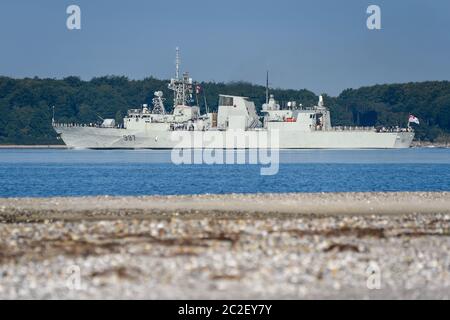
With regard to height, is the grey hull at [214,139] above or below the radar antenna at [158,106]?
below

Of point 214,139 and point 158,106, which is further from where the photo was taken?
point 158,106

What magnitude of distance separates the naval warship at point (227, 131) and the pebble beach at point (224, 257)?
119 meters

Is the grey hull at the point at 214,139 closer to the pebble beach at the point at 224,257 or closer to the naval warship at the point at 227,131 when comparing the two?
the naval warship at the point at 227,131

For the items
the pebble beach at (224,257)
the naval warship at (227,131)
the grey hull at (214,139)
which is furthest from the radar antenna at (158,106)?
→ the pebble beach at (224,257)

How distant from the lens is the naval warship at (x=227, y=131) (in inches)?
5817

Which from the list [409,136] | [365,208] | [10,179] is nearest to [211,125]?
[409,136]

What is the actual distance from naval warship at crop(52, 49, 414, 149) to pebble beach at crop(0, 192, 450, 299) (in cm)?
11873

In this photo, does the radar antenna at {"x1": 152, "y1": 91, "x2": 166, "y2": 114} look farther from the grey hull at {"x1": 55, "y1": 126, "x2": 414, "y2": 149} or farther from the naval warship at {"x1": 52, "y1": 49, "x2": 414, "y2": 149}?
the grey hull at {"x1": 55, "y1": 126, "x2": 414, "y2": 149}

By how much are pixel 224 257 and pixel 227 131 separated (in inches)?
5089

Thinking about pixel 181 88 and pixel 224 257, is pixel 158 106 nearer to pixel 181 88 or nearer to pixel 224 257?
pixel 181 88

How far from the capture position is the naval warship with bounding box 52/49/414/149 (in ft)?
485

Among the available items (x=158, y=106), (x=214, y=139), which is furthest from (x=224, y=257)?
(x=158, y=106)

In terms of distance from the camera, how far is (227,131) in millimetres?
148500

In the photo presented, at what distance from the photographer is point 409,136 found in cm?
16012
